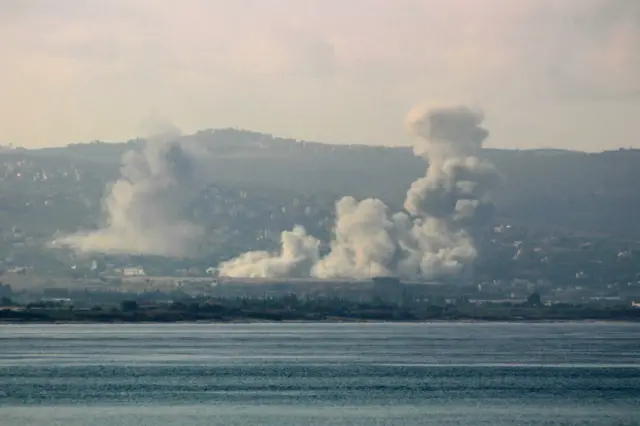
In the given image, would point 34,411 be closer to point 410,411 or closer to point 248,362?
point 410,411

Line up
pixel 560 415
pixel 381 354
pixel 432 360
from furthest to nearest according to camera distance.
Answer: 1. pixel 381 354
2. pixel 432 360
3. pixel 560 415

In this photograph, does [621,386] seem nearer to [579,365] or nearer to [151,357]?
[579,365]

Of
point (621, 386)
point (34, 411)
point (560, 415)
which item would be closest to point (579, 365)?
point (621, 386)

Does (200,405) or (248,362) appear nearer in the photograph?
(200,405)

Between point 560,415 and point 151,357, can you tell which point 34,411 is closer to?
point 560,415

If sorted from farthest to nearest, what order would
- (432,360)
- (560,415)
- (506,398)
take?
(432,360)
(506,398)
(560,415)

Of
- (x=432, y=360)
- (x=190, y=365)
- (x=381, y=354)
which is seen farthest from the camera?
(x=381, y=354)

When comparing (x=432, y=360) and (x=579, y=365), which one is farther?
(x=432, y=360)

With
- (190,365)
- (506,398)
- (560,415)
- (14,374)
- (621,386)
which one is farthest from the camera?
(190,365)

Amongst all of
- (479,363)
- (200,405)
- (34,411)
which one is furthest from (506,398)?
(479,363)
